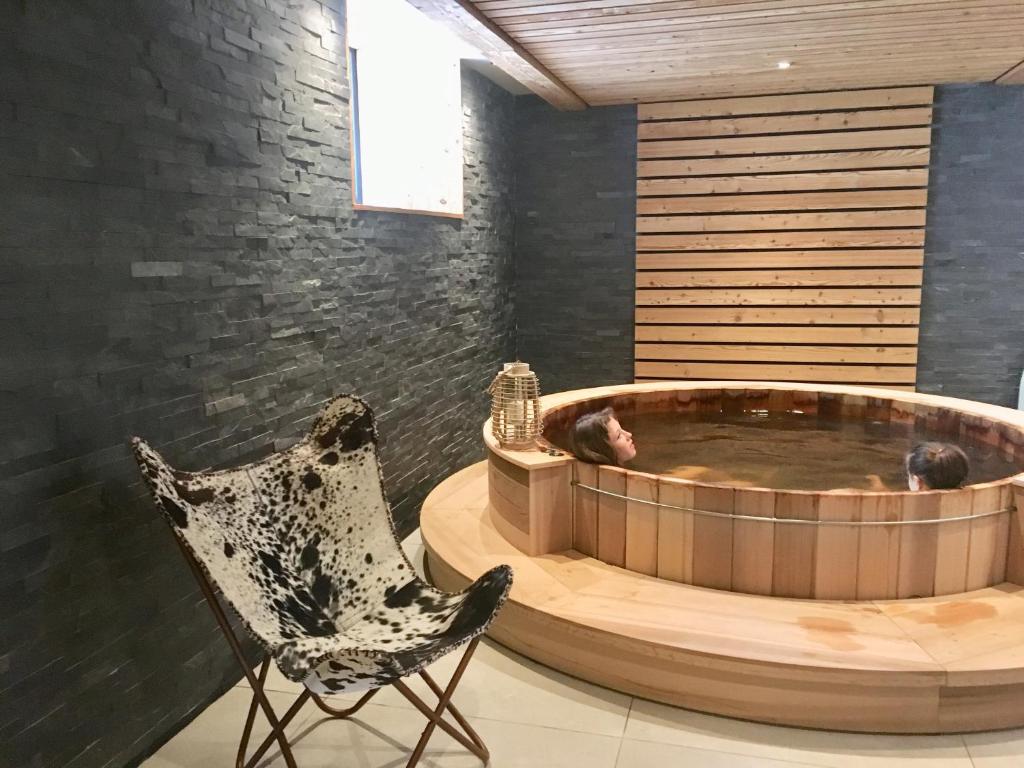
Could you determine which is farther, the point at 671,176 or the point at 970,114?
the point at 671,176

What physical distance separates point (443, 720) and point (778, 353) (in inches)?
177

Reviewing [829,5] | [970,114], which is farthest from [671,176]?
[829,5]

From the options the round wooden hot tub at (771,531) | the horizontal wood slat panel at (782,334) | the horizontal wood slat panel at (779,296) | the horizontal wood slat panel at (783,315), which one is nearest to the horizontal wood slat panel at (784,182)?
the horizontal wood slat panel at (779,296)

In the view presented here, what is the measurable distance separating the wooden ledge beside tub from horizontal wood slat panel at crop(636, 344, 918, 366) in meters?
3.01

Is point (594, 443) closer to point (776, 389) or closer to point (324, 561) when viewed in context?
point (324, 561)

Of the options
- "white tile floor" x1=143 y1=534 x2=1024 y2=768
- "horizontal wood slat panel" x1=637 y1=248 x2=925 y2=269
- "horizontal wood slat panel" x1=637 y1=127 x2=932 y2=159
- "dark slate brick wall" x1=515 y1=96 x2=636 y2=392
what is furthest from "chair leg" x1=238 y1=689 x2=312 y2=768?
"horizontal wood slat panel" x1=637 y1=127 x2=932 y2=159

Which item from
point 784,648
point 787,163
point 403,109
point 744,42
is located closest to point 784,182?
point 787,163

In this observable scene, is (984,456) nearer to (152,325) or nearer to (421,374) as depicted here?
(421,374)

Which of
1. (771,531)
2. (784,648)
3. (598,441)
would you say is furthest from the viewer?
(598,441)

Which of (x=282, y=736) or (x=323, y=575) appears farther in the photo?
(x=323, y=575)

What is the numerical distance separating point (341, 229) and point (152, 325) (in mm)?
1372

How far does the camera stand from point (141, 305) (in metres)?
2.52

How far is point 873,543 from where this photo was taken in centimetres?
293

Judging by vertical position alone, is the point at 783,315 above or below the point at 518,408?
above
